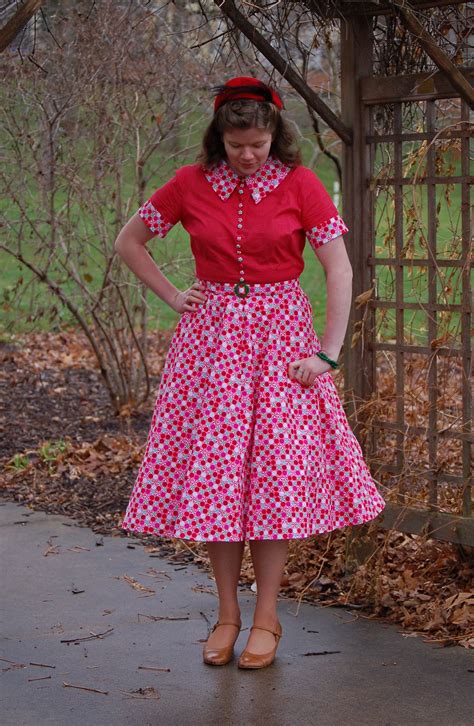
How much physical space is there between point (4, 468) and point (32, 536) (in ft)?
3.88

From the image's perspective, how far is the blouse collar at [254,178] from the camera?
3695mm

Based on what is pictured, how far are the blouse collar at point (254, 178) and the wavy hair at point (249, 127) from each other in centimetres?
2

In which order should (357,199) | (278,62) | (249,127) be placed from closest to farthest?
1. (249,127)
2. (278,62)
3. (357,199)

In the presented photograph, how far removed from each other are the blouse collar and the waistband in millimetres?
258

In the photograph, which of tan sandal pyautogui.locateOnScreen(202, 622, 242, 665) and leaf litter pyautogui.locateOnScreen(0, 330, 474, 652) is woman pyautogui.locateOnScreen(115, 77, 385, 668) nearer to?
tan sandal pyautogui.locateOnScreen(202, 622, 242, 665)

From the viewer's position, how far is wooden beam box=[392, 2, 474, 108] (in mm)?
3896

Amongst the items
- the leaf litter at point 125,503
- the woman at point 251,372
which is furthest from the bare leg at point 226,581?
the leaf litter at point 125,503

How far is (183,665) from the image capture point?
3.79 metres

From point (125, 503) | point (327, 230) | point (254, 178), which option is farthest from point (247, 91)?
point (125, 503)

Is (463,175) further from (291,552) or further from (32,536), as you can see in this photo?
(32,536)

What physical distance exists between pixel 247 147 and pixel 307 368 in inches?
27.4

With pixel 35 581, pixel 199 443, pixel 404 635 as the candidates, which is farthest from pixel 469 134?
pixel 35 581

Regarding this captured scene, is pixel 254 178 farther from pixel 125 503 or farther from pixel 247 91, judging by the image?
pixel 125 503

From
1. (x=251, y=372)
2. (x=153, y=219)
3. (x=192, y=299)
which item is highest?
(x=153, y=219)
